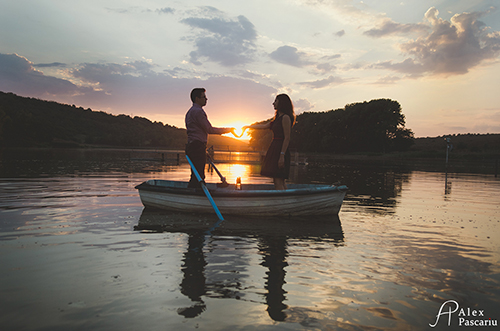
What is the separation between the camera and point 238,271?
4191mm

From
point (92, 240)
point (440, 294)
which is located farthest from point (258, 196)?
point (440, 294)

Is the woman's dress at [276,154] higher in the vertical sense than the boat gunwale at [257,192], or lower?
higher

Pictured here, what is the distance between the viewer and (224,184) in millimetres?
8938

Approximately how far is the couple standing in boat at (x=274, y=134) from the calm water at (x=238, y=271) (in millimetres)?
1214

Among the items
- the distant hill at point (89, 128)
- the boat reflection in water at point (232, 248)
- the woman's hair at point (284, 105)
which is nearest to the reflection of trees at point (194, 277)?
the boat reflection in water at point (232, 248)

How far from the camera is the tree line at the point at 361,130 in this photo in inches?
2675

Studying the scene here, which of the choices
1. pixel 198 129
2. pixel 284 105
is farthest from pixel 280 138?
pixel 198 129

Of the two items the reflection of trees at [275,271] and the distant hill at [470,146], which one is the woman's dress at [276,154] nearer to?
the reflection of trees at [275,271]

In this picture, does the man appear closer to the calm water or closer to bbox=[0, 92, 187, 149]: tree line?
the calm water

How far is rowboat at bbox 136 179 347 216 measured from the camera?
295 inches

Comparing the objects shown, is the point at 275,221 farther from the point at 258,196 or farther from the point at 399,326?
the point at 399,326

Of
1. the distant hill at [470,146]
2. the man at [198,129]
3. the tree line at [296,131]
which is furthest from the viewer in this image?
the tree line at [296,131]

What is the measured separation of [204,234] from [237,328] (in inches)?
135
